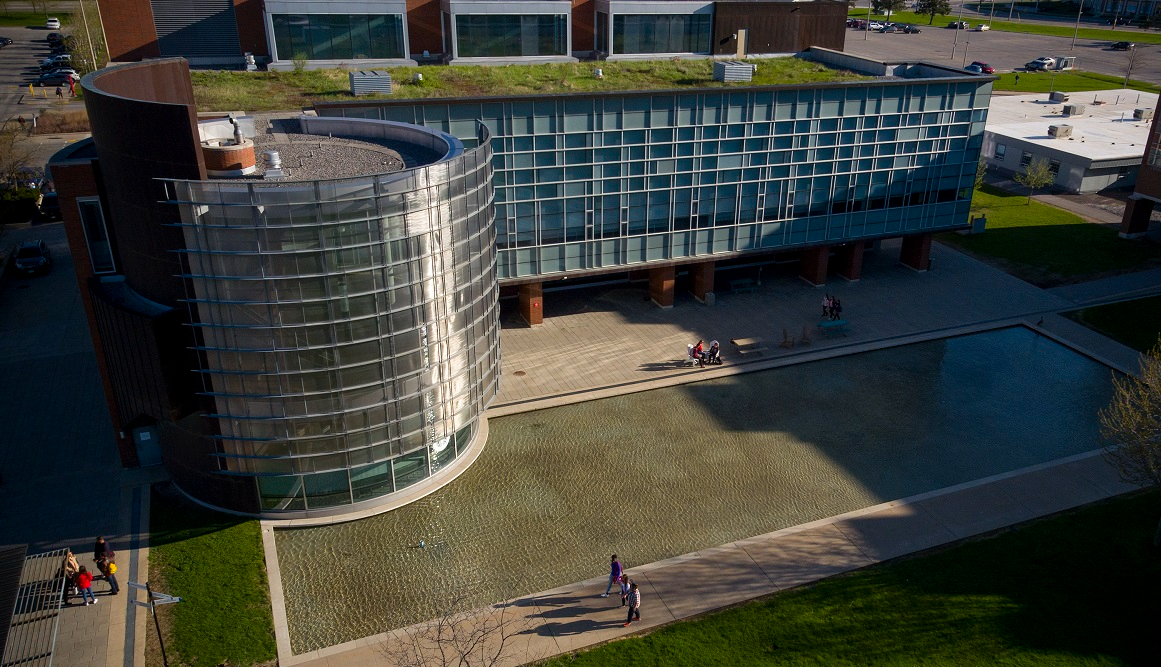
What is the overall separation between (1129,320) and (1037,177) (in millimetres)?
20034

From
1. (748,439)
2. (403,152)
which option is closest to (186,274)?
(403,152)

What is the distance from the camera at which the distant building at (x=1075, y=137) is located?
59.3 meters

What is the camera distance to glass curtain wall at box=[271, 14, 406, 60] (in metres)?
46.5

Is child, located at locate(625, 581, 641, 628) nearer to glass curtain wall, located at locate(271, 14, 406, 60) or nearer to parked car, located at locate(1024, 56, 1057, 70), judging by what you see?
glass curtain wall, located at locate(271, 14, 406, 60)

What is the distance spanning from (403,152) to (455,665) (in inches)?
642

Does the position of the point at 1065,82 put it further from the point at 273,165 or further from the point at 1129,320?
the point at 273,165

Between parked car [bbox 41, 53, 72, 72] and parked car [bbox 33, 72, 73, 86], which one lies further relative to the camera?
parked car [bbox 41, 53, 72, 72]

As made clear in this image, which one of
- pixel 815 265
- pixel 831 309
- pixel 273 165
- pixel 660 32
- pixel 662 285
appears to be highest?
pixel 660 32

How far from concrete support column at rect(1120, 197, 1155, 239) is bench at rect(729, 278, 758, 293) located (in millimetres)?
24222

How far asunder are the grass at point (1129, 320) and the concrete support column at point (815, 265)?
37.5 ft

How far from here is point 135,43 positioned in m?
53.5

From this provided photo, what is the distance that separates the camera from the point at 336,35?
4709cm

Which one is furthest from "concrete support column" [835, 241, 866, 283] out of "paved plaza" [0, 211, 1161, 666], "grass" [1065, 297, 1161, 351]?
"grass" [1065, 297, 1161, 351]

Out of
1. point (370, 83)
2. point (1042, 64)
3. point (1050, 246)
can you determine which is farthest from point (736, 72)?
point (1042, 64)
